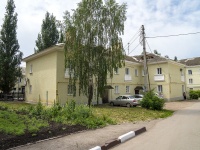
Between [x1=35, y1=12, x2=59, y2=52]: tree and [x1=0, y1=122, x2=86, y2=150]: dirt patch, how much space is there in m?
36.6

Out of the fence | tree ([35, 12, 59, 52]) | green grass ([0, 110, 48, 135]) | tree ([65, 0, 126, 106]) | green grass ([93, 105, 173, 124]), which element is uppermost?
tree ([35, 12, 59, 52])

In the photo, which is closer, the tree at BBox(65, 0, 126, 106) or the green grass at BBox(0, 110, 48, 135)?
the green grass at BBox(0, 110, 48, 135)

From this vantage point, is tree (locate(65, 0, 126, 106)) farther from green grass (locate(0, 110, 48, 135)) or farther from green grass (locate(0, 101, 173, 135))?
green grass (locate(0, 110, 48, 135))

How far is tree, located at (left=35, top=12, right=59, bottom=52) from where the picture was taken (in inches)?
1752

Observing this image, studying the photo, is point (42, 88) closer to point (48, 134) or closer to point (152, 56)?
point (48, 134)

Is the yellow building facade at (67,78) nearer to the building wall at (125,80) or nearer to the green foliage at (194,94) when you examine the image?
the building wall at (125,80)

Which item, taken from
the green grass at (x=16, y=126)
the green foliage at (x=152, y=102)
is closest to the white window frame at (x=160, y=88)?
the green foliage at (x=152, y=102)

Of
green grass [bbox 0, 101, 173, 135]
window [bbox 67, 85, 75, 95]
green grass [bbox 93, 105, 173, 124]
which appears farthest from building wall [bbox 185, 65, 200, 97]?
green grass [bbox 0, 101, 173, 135]

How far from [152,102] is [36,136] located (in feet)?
45.6

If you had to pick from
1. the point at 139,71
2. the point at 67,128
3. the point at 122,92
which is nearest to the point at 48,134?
the point at 67,128

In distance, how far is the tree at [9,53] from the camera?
1363 inches

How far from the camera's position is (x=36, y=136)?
27.2ft

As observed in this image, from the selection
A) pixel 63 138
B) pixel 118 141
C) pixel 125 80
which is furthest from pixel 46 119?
pixel 125 80

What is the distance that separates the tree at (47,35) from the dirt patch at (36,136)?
36569 millimetres
